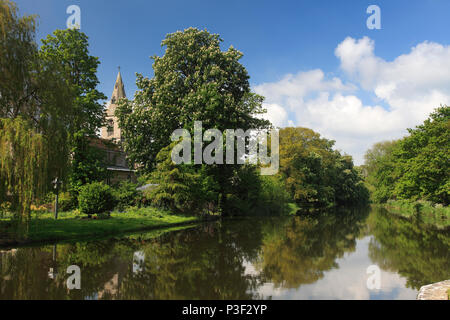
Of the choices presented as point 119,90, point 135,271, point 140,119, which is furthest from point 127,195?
point 119,90

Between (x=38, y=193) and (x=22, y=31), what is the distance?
680 centimetres

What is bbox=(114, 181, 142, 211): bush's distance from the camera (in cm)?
2564

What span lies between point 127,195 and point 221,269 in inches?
697

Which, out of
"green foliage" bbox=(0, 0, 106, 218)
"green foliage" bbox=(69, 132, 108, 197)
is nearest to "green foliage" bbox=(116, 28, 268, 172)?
"green foliage" bbox=(69, 132, 108, 197)

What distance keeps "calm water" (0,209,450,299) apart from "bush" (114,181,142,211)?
10145 mm

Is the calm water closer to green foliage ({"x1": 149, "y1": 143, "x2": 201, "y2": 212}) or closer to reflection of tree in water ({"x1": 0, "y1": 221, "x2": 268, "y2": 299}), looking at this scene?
reflection of tree in water ({"x1": 0, "y1": 221, "x2": 268, "y2": 299})

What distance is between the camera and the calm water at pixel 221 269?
7566mm

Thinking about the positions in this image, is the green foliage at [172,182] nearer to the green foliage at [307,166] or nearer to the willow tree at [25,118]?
the willow tree at [25,118]

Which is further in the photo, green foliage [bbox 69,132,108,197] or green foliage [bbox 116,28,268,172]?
green foliage [bbox 116,28,268,172]

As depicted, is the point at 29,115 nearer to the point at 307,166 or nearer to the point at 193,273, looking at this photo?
the point at 193,273

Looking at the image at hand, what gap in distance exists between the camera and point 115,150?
44.4 m
